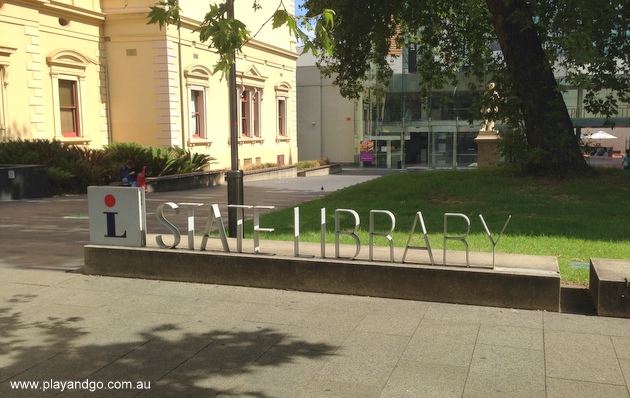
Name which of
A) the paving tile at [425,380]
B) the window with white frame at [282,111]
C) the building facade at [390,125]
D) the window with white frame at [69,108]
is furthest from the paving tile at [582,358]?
the building facade at [390,125]

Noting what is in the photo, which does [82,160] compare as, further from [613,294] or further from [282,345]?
[613,294]

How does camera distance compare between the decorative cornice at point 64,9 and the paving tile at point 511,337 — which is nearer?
the paving tile at point 511,337

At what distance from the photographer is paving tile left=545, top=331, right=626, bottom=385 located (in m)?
4.83

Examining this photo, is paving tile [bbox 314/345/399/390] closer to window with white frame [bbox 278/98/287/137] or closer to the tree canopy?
the tree canopy

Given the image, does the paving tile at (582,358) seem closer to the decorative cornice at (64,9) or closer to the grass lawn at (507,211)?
the grass lawn at (507,211)

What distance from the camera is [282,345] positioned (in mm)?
5574

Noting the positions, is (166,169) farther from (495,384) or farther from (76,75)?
(495,384)

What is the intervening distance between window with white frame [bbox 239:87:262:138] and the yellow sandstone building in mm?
289

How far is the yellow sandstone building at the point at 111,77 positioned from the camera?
71.7 feet

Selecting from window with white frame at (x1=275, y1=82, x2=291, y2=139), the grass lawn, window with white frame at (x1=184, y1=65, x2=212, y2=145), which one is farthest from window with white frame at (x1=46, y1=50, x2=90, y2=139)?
window with white frame at (x1=275, y1=82, x2=291, y2=139)

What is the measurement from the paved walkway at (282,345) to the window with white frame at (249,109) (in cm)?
2713

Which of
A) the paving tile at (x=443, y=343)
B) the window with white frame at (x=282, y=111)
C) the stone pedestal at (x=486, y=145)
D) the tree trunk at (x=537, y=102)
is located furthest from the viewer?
the window with white frame at (x=282, y=111)

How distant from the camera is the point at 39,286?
25.1 ft

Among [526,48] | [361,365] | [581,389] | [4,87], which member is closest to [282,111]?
[4,87]
